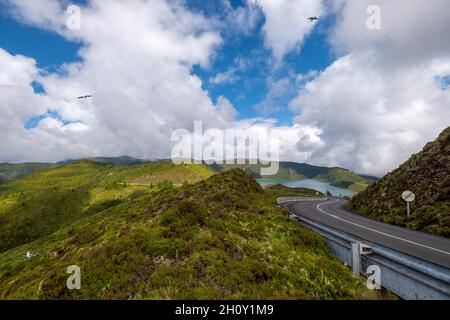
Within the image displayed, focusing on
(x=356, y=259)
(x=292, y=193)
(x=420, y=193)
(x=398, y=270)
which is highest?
(x=420, y=193)

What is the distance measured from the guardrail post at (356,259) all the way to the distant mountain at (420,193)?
11706 mm

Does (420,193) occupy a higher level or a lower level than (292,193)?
higher

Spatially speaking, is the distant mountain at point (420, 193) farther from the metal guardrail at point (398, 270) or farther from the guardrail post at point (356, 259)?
the guardrail post at point (356, 259)

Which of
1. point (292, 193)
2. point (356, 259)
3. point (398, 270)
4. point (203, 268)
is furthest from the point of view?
point (292, 193)

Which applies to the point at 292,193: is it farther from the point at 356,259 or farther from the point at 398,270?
the point at 398,270

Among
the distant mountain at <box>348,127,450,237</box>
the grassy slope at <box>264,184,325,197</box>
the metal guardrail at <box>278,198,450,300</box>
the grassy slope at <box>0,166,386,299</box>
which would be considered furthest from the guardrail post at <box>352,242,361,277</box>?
the grassy slope at <box>264,184,325,197</box>

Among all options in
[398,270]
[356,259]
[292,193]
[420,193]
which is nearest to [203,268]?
[356,259]

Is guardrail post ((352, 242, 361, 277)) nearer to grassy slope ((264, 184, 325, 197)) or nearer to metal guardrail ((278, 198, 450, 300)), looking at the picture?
metal guardrail ((278, 198, 450, 300))

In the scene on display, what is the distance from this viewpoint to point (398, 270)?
25.7 ft

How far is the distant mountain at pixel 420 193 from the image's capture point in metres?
19.3

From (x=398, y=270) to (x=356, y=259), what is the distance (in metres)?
1.84

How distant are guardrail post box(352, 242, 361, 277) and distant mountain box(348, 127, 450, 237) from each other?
11.7m

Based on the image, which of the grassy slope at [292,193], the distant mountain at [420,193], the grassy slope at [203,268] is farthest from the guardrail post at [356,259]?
the grassy slope at [292,193]
